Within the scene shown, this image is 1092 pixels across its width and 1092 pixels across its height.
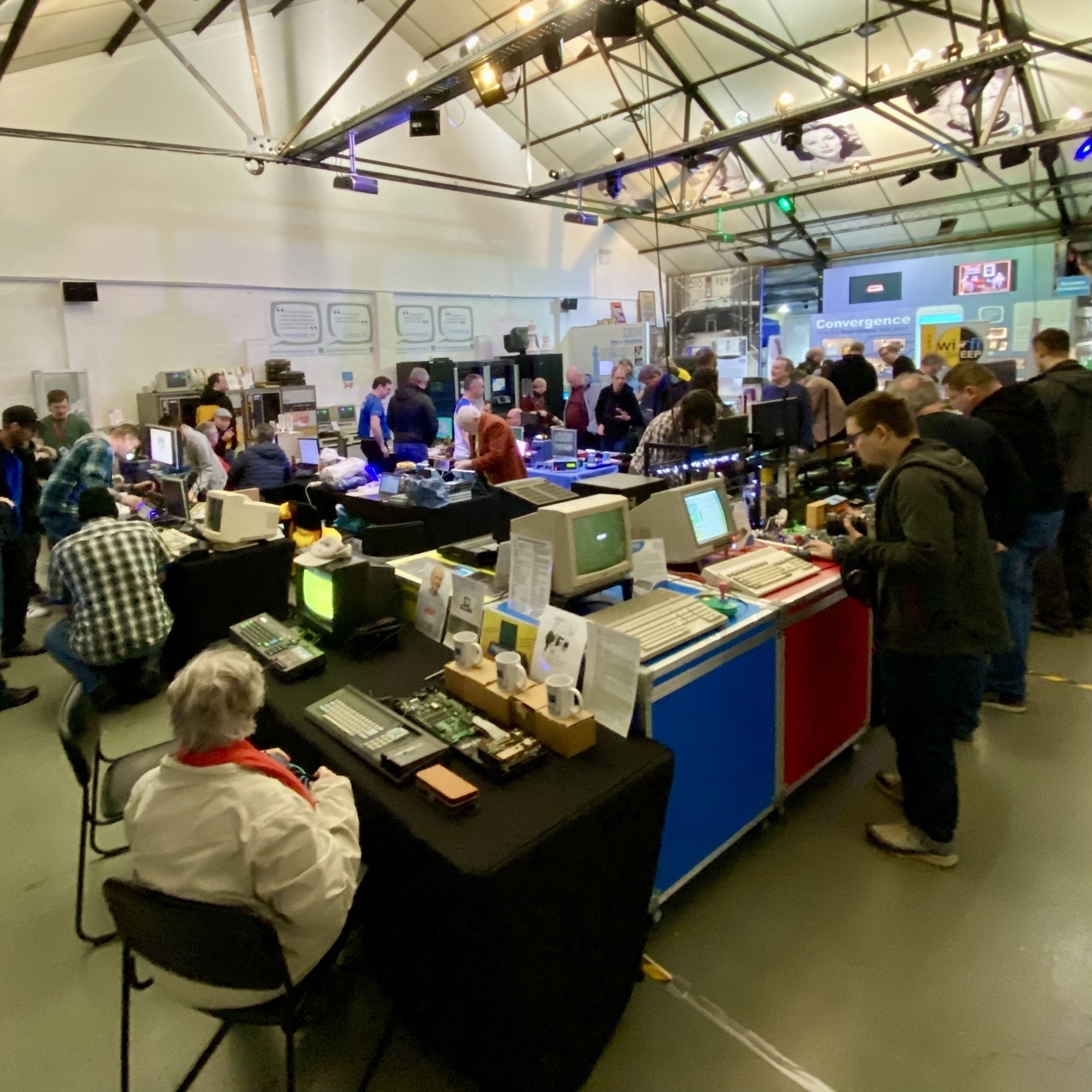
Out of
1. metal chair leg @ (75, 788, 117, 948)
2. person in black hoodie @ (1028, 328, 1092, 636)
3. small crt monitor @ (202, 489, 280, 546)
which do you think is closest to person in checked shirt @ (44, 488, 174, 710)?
small crt monitor @ (202, 489, 280, 546)

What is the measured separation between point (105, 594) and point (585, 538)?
7.50 feet

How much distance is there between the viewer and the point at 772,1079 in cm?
186

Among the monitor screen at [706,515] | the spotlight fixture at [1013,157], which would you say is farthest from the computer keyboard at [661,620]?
the spotlight fixture at [1013,157]

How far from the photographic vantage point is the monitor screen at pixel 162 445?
5.69 m

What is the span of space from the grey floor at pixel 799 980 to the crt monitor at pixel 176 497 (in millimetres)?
2103

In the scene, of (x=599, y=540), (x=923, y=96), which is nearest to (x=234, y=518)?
(x=599, y=540)

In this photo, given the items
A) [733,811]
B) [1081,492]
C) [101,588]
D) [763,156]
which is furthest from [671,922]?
[763,156]

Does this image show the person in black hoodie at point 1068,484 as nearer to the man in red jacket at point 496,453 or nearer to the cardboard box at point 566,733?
the man in red jacket at point 496,453

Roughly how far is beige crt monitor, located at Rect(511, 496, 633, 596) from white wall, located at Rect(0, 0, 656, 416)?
6379 mm

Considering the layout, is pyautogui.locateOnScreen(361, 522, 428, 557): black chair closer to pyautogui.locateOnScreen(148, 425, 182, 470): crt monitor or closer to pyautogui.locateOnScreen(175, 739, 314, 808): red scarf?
pyautogui.locateOnScreen(175, 739, 314, 808): red scarf

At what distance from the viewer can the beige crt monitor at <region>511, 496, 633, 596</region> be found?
92.7 inches

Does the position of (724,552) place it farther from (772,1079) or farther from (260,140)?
(260,140)

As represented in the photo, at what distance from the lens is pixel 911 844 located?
2.62 m

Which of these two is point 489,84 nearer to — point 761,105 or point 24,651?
point 761,105
